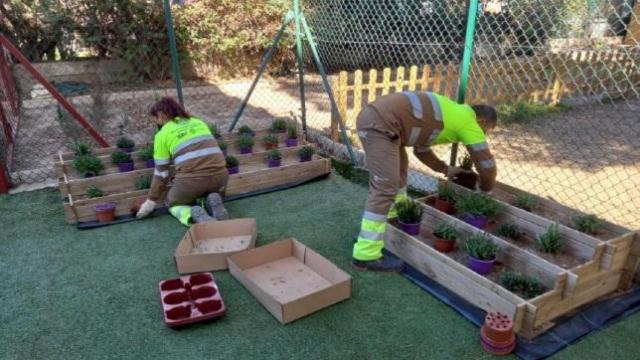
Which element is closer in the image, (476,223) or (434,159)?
(476,223)

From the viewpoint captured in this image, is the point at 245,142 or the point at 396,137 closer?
the point at 396,137

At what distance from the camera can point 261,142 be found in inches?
240

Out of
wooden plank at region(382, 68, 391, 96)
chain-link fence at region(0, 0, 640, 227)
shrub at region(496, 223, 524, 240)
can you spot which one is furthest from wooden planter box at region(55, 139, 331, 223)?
shrub at region(496, 223, 524, 240)

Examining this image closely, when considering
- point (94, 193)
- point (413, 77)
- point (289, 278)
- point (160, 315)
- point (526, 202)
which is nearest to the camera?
point (160, 315)

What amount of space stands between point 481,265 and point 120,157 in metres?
4.01

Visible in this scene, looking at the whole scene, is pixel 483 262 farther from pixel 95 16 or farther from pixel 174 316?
pixel 95 16

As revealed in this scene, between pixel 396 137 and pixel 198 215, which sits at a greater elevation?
pixel 396 137

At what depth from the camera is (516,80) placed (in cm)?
852

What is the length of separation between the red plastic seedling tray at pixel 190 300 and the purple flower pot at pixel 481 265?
66.7 inches

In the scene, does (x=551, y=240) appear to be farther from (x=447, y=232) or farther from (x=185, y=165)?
(x=185, y=165)

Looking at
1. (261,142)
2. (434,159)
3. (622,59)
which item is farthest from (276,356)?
(622,59)

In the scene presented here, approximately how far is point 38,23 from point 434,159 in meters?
10.4

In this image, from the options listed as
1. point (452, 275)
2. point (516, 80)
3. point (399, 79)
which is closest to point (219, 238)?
point (452, 275)

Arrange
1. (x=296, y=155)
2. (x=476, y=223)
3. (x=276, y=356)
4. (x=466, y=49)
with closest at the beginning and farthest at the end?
(x=276, y=356) < (x=476, y=223) < (x=466, y=49) < (x=296, y=155)
